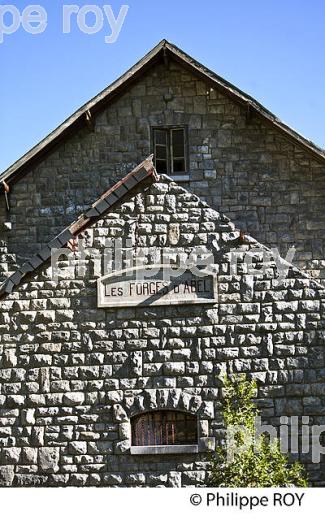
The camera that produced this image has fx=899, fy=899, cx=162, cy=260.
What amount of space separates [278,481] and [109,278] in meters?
3.83

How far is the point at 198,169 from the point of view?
17.7 meters

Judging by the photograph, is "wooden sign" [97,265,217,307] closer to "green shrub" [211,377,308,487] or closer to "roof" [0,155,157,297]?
"roof" [0,155,157,297]

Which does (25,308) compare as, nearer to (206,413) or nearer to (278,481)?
(206,413)

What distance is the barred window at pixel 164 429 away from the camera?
13.2 m

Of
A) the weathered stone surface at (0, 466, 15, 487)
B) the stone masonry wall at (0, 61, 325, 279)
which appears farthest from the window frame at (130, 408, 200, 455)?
the stone masonry wall at (0, 61, 325, 279)

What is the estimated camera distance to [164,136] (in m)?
17.9

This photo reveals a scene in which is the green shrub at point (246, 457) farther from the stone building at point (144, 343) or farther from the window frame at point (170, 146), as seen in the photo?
the window frame at point (170, 146)

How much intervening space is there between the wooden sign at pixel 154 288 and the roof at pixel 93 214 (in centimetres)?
83

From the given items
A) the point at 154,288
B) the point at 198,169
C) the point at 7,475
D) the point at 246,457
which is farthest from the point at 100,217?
the point at 198,169

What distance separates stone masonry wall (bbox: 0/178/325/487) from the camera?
13102mm

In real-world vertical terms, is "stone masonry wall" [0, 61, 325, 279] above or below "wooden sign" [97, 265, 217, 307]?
above

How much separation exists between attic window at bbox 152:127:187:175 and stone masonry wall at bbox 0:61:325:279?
19 cm

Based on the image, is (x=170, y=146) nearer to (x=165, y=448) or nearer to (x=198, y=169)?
(x=198, y=169)
